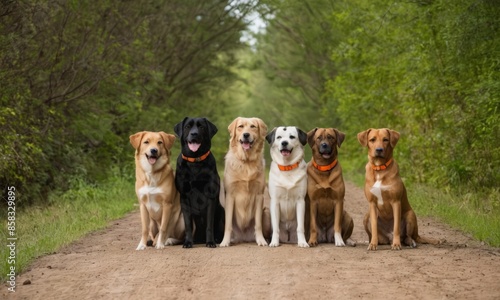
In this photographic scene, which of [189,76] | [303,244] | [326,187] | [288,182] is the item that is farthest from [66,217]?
[189,76]

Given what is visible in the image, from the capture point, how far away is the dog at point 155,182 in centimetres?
805

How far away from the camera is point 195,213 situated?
819 cm

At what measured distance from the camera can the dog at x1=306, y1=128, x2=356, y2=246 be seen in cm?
805

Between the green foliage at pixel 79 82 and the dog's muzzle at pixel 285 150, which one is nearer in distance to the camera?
the dog's muzzle at pixel 285 150

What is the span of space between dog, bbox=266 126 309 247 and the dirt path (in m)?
0.36

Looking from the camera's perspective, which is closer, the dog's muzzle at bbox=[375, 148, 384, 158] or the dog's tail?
the dog's muzzle at bbox=[375, 148, 384, 158]

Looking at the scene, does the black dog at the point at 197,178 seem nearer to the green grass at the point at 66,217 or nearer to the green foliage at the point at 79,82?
the green grass at the point at 66,217

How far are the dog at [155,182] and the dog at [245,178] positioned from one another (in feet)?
2.29

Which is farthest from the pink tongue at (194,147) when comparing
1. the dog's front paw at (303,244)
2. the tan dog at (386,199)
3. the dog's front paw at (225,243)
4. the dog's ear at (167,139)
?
the tan dog at (386,199)

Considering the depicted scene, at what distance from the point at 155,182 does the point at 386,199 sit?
2678mm

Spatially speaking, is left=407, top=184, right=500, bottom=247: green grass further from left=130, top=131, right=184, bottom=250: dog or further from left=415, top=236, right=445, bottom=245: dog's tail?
left=130, top=131, right=184, bottom=250: dog

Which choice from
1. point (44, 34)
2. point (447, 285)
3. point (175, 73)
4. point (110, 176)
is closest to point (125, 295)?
point (447, 285)

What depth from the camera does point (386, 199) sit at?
307 inches

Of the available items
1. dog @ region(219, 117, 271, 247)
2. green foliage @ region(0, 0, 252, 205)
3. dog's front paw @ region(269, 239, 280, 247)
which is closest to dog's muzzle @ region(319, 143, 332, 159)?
dog @ region(219, 117, 271, 247)
